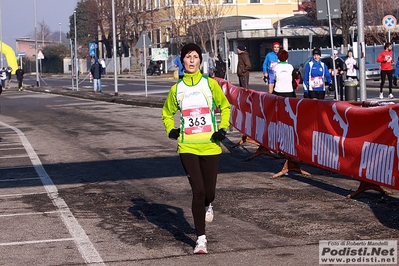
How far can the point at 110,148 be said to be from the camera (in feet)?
54.0

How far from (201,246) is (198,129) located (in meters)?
1.08

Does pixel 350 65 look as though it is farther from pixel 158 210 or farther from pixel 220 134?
pixel 220 134

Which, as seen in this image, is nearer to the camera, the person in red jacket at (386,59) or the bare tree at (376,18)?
the person in red jacket at (386,59)

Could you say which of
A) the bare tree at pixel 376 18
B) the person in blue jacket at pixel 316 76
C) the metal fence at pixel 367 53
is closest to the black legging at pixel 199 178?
the person in blue jacket at pixel 316 76

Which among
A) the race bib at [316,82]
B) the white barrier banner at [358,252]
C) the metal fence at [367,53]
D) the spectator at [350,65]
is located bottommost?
the white barrier banner at [358,252]

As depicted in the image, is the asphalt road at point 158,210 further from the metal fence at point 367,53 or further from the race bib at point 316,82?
the metal fence at point 367,53

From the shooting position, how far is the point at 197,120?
7.50 metres

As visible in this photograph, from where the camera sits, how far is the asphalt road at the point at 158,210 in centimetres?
739

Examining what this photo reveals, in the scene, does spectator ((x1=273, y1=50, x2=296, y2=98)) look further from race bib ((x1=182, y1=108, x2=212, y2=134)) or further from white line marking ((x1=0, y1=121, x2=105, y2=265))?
race bib ((x1=182, y1=108, x2=212, y2=134))

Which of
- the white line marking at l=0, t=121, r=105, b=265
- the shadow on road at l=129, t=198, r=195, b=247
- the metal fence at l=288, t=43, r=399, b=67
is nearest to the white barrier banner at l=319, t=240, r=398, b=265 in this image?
the shadow on road at l=129, t=198, r=195, b=247

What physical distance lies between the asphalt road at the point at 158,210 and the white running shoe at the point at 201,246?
0.21 ft

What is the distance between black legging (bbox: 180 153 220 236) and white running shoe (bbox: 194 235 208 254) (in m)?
0.06


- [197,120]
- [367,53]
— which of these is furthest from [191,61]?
[367,53]

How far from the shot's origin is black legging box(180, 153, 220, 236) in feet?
24.3
